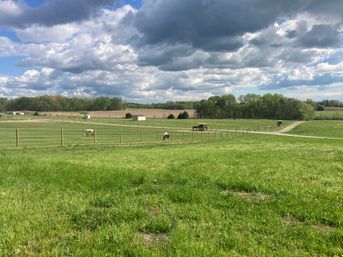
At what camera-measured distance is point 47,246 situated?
466 cm

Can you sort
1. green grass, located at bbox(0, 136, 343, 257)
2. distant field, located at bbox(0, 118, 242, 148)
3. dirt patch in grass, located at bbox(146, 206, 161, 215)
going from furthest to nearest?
1. distant field, located at bbox(0, 118, 242, 148)
2. dirt patch in grass, located at bbox(146, 206, 161, 215)
3. green grass, located at bbox(0, 136, 343, 257)

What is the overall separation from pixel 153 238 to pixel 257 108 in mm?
157657

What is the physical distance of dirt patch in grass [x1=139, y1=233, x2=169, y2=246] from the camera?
478 cm

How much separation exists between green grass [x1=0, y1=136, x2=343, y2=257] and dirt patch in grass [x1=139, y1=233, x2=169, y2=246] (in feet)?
0.04

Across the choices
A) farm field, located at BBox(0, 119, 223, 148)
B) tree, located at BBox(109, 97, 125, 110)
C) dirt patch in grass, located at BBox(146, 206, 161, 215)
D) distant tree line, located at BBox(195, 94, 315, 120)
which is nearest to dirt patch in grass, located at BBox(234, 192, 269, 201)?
dirt patch in grass, located at BBox(146, 206, 161, 215)

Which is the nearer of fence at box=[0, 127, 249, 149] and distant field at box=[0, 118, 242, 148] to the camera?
fence at box=[0, 127, 249, 149]

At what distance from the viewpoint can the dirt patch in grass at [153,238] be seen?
188 inches

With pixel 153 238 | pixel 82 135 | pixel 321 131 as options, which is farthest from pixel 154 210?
pixel 321 131

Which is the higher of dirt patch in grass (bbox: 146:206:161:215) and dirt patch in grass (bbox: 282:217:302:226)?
dirt patch in grass (bbox: 146:206:161:215)

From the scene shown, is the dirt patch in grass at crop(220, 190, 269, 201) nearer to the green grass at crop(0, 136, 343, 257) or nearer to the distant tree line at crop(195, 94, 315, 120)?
the green grass at crop(0, 136, 343, 257)

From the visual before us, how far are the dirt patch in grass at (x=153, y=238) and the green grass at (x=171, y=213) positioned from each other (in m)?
0.01

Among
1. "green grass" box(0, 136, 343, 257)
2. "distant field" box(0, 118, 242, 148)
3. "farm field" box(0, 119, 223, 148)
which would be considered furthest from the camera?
"distant field" box(0, 118, 242, 148)

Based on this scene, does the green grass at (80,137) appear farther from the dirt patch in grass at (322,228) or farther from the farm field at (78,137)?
the dirt patch in grass at (322,228)

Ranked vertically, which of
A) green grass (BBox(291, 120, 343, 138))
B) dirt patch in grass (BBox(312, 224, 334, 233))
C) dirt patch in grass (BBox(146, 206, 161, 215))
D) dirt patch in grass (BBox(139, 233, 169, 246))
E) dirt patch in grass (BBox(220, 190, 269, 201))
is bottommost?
green grass (BBox(291, 120, 343, 138))
